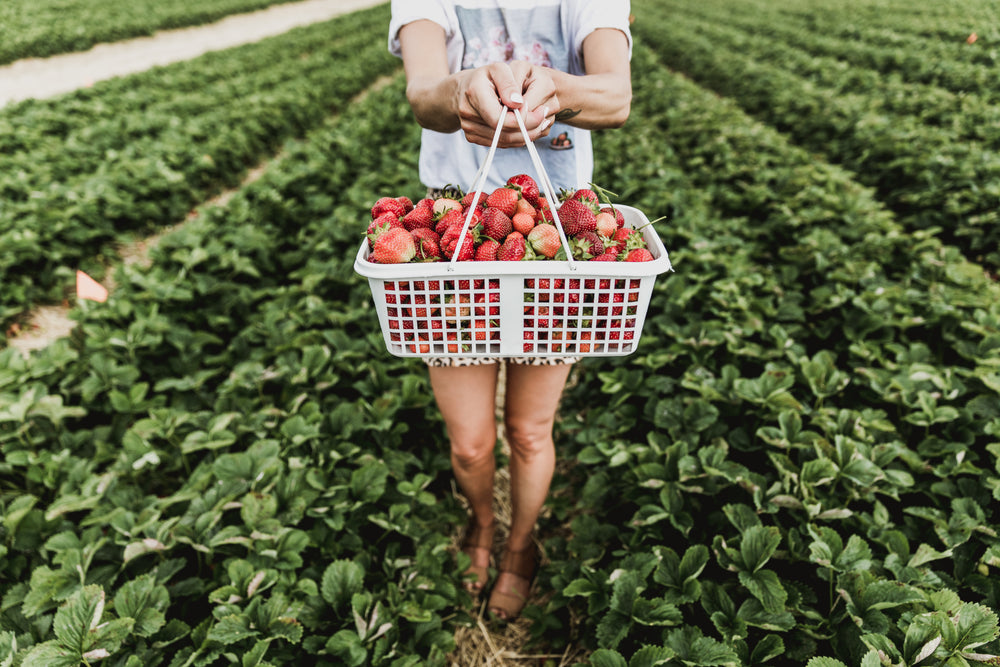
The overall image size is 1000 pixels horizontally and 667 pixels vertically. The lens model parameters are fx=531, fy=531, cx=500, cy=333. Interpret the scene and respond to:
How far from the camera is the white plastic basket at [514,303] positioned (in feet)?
3.16

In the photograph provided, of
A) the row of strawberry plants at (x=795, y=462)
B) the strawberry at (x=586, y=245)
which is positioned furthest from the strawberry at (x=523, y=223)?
the row of strawberry plants at (x=795, y=462)

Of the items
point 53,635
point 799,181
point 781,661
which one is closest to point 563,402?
point 781,661

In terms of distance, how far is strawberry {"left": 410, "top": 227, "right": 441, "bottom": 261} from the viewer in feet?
3.53

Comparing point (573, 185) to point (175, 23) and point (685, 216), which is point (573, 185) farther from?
point (175, 23)

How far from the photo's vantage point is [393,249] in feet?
3.41

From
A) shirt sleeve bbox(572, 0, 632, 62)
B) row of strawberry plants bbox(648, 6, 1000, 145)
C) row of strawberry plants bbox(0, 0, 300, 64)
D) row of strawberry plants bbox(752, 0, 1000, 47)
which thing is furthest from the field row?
row of strawberry plants bbox(0, 0, 300, 64)

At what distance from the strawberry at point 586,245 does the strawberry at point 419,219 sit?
31 cm

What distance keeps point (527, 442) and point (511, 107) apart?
1.01 metres

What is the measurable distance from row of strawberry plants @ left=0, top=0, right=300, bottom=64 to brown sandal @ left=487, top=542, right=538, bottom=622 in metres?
16.9

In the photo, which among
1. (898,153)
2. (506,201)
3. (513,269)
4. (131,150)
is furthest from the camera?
(131,150)

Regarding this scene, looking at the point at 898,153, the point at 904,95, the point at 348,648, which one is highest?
the point at 904,95

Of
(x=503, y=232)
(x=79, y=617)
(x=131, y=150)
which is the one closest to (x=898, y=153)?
(x=503, y=232)

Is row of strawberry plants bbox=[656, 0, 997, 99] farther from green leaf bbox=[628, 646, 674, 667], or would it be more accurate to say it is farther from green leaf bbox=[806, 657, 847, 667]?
green leaf bbox=[628, 646, 674, 667]

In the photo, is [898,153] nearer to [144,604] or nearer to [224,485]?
[224,485]
